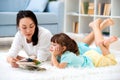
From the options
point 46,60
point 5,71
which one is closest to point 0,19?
point 46,60

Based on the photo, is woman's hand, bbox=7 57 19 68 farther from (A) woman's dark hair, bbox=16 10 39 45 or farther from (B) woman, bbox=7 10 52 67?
(A) woman's dark hair, bbox=16 10 39 45

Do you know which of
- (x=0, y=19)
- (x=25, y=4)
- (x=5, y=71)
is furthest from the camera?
(x=25, y=4)

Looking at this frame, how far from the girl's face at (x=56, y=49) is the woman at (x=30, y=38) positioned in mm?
123

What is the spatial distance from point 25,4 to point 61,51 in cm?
244

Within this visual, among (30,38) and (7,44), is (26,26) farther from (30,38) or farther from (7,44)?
(7,44)

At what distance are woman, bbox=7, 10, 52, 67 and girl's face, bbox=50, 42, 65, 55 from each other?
12 centimetres

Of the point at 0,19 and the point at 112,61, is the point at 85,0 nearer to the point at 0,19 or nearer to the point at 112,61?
the point at 0,19

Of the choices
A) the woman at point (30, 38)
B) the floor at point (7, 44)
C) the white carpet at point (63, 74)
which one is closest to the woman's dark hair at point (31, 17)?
the woman at point (30, 38)

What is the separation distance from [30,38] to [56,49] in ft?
0.82

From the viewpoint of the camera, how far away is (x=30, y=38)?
197 centimetres

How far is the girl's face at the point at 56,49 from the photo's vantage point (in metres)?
1.83

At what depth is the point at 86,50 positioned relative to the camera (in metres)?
2.17

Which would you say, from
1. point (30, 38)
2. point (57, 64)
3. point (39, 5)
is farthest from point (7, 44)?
point (57, 64)

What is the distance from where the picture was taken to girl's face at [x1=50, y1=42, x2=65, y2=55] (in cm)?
183
